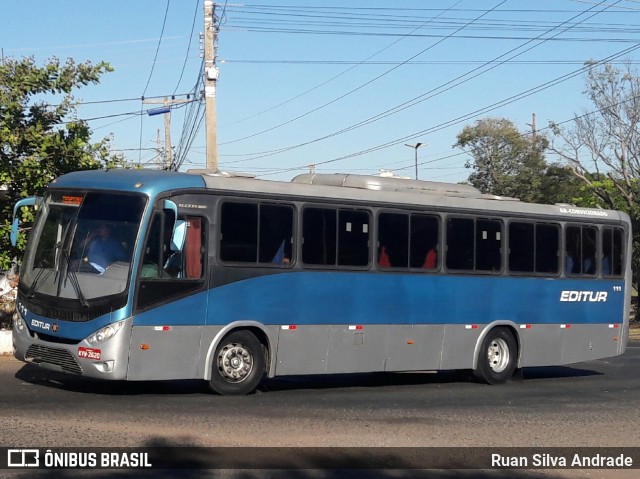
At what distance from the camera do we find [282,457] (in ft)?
32.0

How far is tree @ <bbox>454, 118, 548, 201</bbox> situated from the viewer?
243ft

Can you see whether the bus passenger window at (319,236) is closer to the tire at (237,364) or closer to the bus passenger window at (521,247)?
the tire at (237,364)

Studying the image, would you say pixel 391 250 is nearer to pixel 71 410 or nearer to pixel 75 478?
pixel 71 410

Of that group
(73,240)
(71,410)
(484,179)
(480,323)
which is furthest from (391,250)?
(484,179)

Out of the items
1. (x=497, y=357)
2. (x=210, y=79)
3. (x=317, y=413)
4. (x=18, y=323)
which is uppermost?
(x=210, y=79)

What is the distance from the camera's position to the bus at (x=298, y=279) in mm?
13578

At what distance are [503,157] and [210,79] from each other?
49.3 metres

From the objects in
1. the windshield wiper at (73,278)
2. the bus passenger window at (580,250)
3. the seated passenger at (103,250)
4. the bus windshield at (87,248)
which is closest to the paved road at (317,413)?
the windshield wiper at (73,278)

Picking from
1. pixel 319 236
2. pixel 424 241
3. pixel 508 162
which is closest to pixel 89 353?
pixel 319 236

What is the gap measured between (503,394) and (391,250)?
9.21ft

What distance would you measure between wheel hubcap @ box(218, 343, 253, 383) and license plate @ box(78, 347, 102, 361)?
187 cm

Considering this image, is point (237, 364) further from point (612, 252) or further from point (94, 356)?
point (612, 252)

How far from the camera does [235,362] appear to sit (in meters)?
14.5

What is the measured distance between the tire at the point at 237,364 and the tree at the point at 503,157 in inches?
2383
